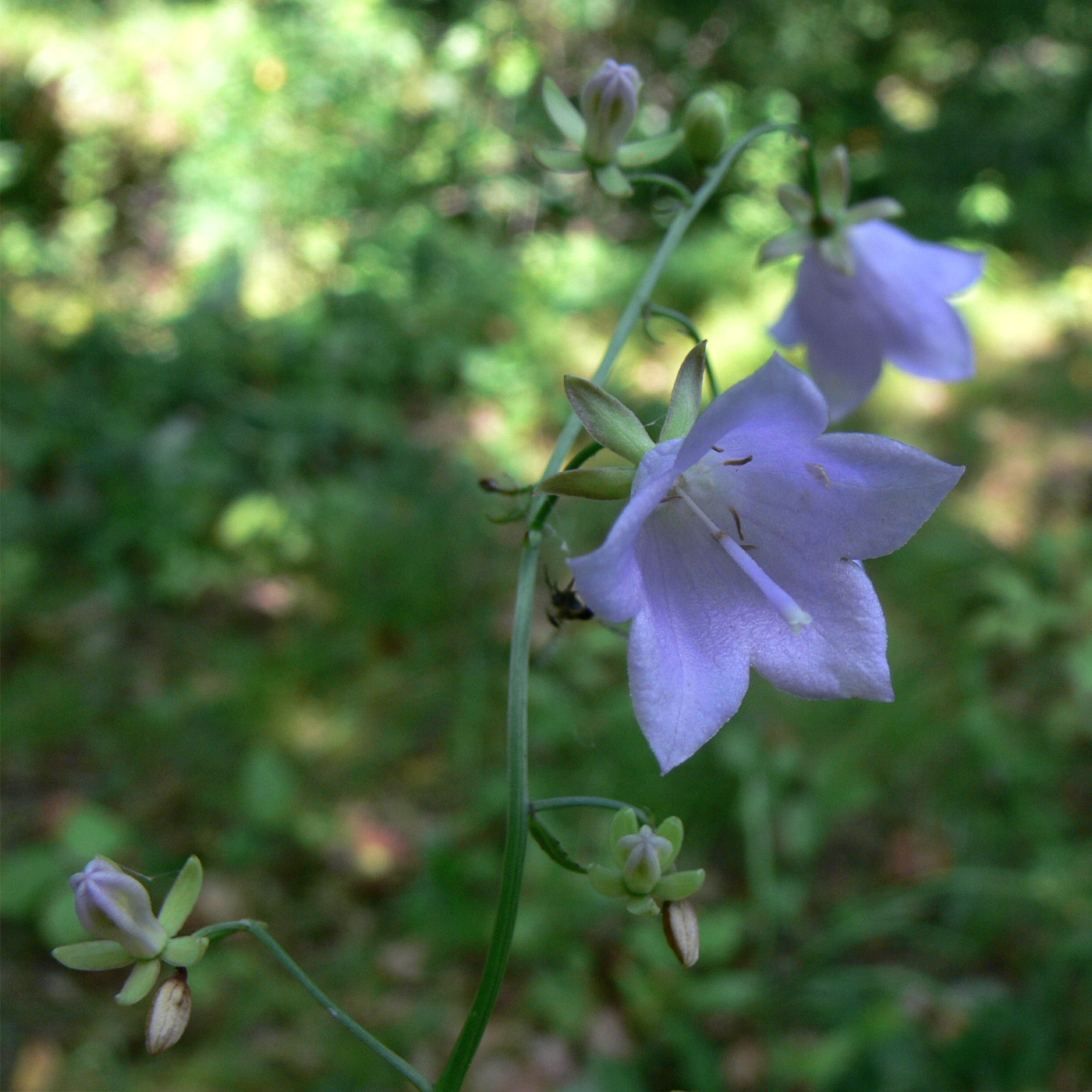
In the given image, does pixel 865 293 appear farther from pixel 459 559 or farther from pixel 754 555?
pixel 459 559

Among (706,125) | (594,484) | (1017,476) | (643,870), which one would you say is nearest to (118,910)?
(643,870)

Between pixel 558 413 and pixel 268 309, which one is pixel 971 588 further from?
pixel 268 309

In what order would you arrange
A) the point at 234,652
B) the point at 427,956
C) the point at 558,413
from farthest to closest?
the point at 558,413
the point at 234,652
the point at 427,956

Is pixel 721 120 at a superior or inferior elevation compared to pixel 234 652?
superior

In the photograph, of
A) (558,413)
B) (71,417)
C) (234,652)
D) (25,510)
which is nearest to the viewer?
(234,652)

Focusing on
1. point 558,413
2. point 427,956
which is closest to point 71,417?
point 558,413

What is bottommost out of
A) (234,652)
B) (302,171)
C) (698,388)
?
(234,652)
